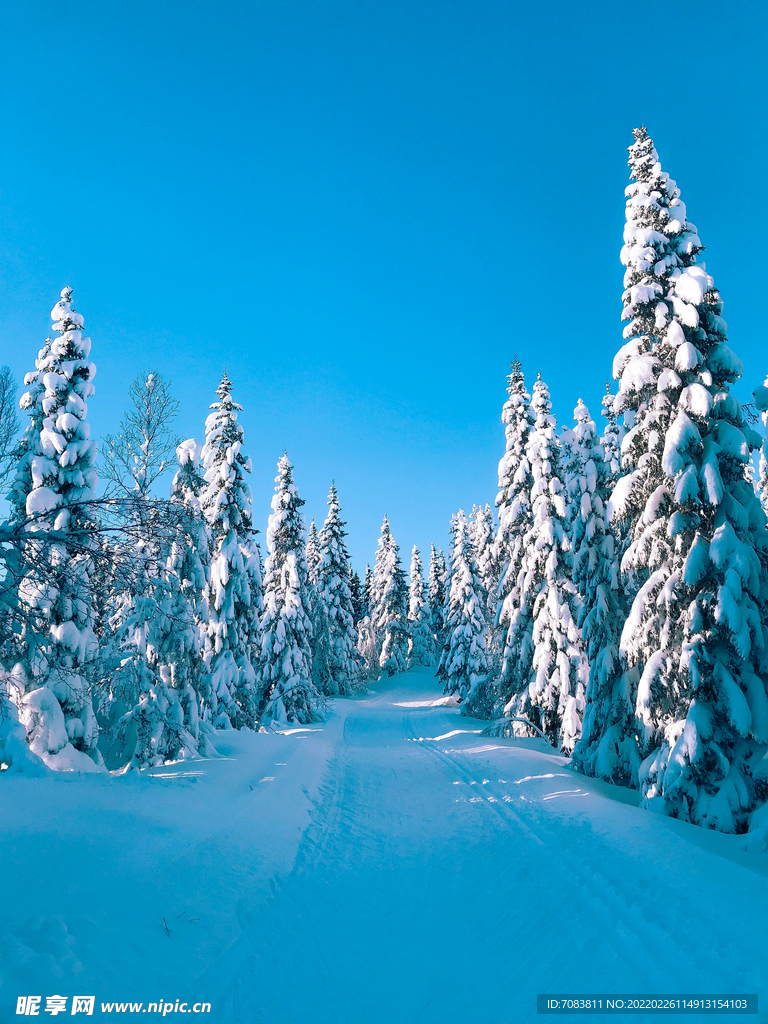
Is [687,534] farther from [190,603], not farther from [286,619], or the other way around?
[286,619]

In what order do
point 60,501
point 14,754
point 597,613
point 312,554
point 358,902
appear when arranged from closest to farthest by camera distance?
point 358,902 < point 14,754 < point 60,501 < point 597,613 < point 312,554

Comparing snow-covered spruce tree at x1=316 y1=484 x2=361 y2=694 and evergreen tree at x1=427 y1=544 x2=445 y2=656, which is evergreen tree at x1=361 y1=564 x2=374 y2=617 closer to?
evergreen tree at x1=427 y1=544 x2=445 y2=656

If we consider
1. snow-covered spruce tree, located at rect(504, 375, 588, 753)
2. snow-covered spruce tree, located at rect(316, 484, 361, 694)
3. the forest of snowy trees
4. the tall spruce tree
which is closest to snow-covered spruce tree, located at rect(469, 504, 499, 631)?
snow-covered spruce tree, located at rect(316, 484, 361, 694)

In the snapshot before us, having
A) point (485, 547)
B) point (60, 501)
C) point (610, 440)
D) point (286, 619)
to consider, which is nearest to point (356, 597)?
point (485, 547)

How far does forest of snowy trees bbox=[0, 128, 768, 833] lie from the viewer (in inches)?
377

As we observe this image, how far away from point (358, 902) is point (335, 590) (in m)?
35.9

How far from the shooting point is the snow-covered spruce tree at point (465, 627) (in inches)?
1431

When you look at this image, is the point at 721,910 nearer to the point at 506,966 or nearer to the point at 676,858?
the point at 676,858

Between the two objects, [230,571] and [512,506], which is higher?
[512,506]

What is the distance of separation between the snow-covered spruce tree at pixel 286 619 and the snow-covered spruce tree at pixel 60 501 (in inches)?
564

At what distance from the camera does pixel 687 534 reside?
1107cm

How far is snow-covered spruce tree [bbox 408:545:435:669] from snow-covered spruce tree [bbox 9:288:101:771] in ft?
163

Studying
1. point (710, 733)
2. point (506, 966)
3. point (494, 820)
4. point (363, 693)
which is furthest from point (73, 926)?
point (363, 693)

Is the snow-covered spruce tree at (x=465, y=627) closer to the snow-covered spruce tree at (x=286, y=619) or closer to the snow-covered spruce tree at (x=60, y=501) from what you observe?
the snow-covered spruce tree at (x=286, y=619)
